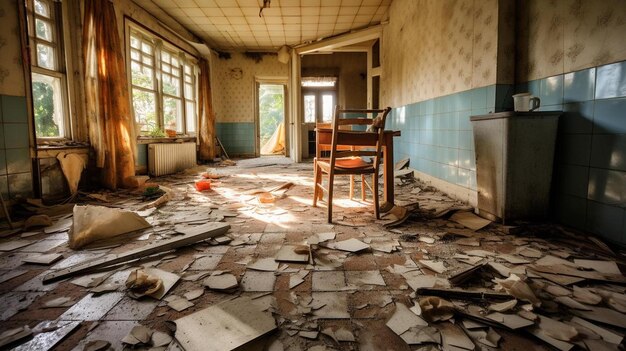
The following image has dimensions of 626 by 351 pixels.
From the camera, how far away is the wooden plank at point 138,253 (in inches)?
69.8

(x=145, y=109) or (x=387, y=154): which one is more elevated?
(x=145, y=109)

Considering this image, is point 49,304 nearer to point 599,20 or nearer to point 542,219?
point 542,219

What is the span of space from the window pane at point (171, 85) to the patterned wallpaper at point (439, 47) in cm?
494

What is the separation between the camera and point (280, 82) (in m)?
10.2

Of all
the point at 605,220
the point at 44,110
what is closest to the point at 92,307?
the point at 605,220

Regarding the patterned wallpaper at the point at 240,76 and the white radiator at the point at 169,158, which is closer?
the white radiator at the point at 169,158

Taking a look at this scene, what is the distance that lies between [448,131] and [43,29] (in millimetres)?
5250

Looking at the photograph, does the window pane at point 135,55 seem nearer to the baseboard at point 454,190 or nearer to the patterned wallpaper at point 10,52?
the patterned wallpaper at point 10,52

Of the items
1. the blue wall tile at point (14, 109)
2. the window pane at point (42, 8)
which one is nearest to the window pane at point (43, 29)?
the window pane at point (42, 8)

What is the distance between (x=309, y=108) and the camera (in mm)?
10859

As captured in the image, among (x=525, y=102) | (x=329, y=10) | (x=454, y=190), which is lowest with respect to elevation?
(x=454, y=190)

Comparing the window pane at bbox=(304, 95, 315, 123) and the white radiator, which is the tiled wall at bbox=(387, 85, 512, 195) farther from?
the window pane at bbox=(304, 95, 315, 123)

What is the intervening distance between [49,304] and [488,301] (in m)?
2.08

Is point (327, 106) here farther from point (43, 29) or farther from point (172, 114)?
point (43, 29)
